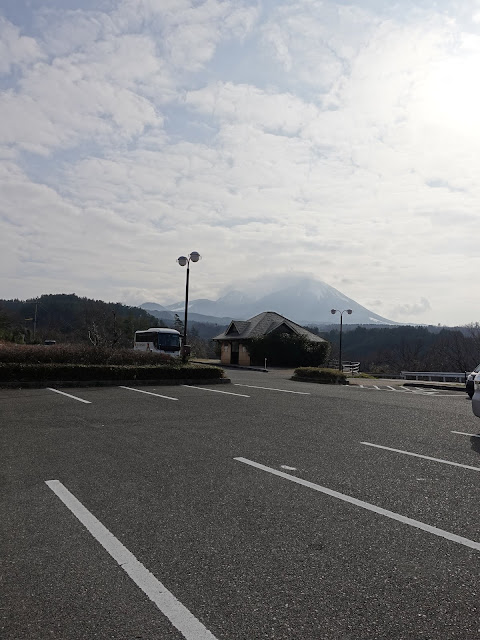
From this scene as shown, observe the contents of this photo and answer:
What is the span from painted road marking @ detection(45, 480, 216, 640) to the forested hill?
53581mm

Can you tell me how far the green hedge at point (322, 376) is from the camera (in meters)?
25.8

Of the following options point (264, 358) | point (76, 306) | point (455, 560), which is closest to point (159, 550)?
point (455, 560)

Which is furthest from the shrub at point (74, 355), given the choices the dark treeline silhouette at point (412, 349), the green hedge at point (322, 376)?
the dark treeline silhouette at point (412, 349)

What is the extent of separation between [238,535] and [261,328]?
42.1 m

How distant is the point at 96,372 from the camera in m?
17.2

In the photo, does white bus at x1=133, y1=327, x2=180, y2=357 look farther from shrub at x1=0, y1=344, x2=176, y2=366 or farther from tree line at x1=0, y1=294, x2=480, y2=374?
shrub at x1=0, y1=344, x2=176, y2=366

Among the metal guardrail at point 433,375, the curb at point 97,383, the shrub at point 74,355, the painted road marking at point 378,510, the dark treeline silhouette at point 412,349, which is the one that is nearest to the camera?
the painted road marking at point 378,510

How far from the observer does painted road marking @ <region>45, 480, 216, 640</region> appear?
260 centimetres

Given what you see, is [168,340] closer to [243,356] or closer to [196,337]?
[243,356]

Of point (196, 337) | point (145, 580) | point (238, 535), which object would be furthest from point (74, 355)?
point (196, 337)

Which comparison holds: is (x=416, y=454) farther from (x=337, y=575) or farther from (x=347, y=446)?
(x=337, y=575)

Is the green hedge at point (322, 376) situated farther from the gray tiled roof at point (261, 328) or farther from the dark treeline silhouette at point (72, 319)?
the dark treeline silhouette at point (72, 319)

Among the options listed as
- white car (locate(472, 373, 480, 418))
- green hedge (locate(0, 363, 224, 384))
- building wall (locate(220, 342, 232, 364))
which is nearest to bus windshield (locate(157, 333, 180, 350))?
building wall (locate(220, 342, 232, 364))

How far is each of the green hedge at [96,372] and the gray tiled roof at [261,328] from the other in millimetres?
25373
